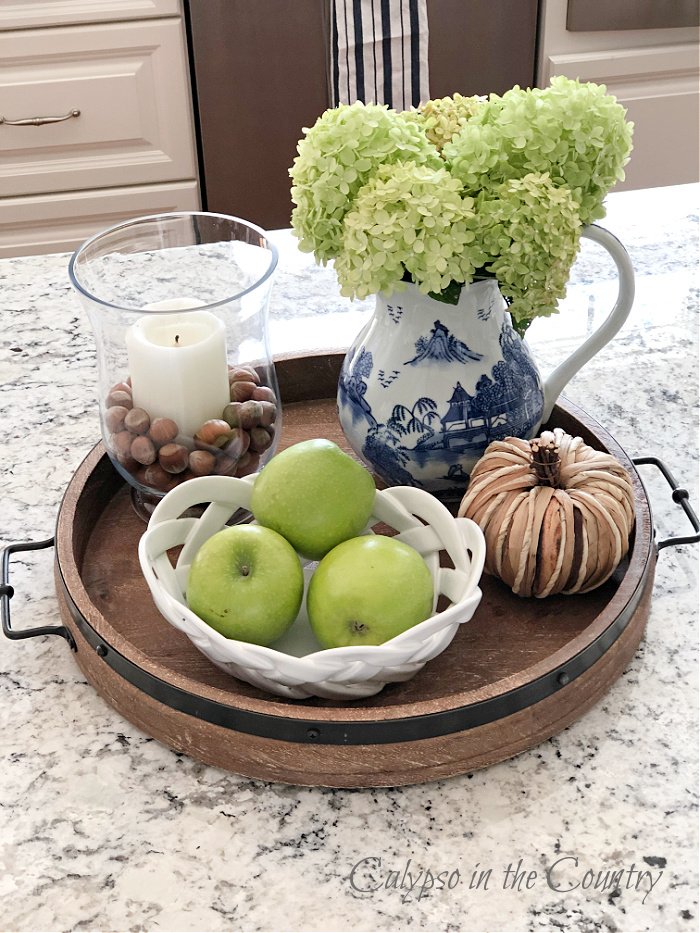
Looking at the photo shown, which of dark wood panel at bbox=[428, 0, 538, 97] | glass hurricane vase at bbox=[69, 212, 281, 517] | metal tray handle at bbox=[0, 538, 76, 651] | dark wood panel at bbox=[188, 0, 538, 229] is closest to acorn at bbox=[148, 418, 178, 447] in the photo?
glass hurricane vase at bbox=[69, 212, 281, 517]

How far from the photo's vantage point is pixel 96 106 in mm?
2166

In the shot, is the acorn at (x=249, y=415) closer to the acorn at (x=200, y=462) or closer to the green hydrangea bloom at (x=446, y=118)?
the acorn at (x=200, y=462)

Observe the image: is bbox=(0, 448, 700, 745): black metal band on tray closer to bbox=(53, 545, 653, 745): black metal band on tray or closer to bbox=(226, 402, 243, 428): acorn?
bbox=(53, 545, 653, 745): black metal band on tray

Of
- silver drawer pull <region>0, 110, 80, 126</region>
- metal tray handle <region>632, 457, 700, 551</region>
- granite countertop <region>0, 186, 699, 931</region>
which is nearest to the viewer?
granite countertop <region>0, 186, 699, 931</region>

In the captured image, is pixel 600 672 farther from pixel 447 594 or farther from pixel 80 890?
pixel 80 890

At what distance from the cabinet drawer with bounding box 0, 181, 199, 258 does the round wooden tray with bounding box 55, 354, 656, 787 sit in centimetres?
158

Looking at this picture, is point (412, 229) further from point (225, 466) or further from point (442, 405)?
point (225, 466)

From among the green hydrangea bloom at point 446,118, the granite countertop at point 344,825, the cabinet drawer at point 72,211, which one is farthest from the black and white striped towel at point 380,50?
the granite countertop at point 344,825

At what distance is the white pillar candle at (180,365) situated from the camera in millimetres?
847

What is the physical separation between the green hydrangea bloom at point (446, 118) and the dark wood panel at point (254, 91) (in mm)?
1440

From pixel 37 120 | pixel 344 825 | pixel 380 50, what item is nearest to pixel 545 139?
pixel 344 825

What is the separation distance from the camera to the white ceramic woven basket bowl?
636mm

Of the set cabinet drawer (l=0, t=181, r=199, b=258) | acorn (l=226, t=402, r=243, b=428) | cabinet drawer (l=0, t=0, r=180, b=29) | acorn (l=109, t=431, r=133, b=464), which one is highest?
cabinet drawer (l=0, t=0, r=180, b=29)

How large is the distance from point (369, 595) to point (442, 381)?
23 centimetres
